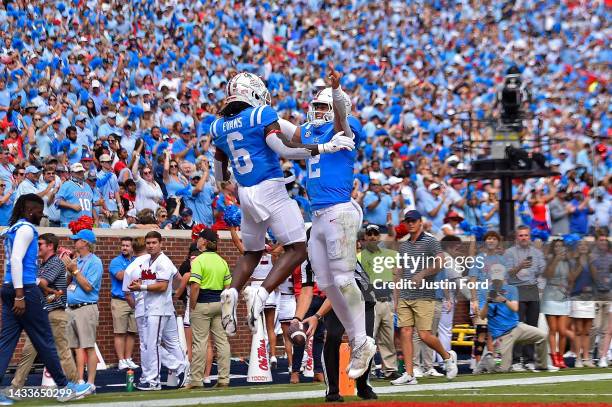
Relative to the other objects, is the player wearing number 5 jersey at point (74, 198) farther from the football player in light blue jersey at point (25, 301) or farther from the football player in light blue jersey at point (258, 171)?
the football player in light blue jersey at point (258, 171)

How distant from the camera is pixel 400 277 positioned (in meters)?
16.3

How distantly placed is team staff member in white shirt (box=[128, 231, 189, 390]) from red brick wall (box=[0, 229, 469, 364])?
2.05 m

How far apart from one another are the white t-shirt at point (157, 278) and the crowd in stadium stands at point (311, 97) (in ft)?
6.76

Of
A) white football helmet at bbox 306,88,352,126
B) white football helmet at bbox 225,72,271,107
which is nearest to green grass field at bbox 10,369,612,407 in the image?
white football helmet at bbox 306,88,352,126

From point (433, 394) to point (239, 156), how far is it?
11.6 ft

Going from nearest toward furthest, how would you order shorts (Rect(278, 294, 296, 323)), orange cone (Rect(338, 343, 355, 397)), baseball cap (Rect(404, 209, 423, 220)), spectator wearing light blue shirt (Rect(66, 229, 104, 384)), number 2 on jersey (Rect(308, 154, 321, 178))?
number 2 on jersey (Rect(308, 154, 321, 178)), orange cone (Rect(338, 343, 355, 397)), spectator wearing light blue shirt (Rect(66, 229, 104, 384)), baseball cap (Rect(404, 209, 423, 220)), shorts (Rect(278, 294, 296, 323))

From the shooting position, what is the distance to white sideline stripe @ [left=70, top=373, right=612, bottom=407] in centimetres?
1217

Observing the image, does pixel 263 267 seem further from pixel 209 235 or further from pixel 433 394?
pixel 433 394

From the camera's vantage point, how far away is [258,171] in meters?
10.8

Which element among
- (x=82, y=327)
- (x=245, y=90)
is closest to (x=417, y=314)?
(x=82, y=327)

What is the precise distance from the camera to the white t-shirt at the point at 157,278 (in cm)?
1561

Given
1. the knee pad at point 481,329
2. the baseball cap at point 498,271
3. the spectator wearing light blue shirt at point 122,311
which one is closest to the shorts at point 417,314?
the knee pad at point 481,329

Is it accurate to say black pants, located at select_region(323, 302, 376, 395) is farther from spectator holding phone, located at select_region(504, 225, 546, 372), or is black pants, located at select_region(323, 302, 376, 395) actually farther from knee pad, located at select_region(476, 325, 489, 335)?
spectator holding phone, located at select_region(504, 225, 546, 372)

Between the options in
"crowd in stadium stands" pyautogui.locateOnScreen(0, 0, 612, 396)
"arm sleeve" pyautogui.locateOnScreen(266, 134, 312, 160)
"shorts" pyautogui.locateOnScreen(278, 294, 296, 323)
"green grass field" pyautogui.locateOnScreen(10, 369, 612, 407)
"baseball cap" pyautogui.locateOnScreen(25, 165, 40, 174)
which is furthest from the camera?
"crowd in stadium stands" pyautogui.locateOnScreen(0, 0, 612, 396)
